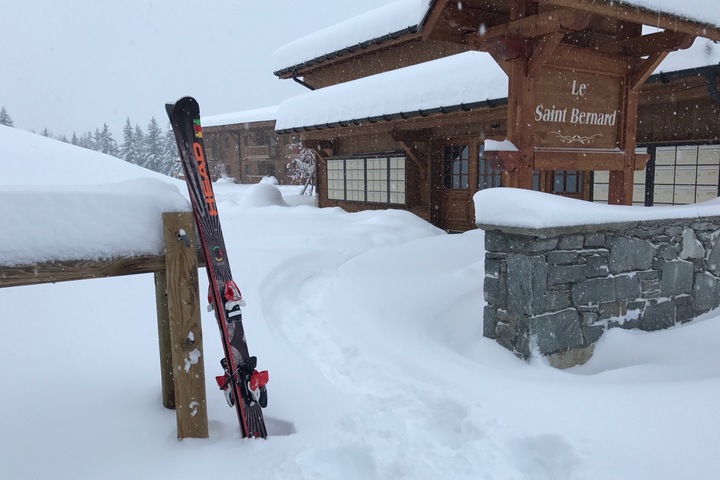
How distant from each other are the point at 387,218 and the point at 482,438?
8.05 metres

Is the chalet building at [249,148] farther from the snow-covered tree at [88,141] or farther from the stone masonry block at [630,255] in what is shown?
the snow-covered tree at [88,141]

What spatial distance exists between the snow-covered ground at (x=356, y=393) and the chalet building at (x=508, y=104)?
1914 millimetres

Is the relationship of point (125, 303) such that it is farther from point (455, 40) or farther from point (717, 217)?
point (717, 217)

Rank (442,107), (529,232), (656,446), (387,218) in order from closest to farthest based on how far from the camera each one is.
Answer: (656,446) < (529,232) < (442,107) < (387,218)

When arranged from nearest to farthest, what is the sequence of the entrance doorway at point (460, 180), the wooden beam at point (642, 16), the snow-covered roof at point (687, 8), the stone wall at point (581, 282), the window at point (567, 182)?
the stone wall at point (581, 282), the wooden beam at point (642, 16), the snow-covered roof at point (687, 8), the window at point (567, 182), the entrance doorway at point (460, 180)

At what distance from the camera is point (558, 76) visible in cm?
512

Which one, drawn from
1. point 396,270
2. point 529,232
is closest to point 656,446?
point 529,232

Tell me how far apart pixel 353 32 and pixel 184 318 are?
1261 cm

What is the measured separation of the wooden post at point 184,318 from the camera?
2770 millimetres

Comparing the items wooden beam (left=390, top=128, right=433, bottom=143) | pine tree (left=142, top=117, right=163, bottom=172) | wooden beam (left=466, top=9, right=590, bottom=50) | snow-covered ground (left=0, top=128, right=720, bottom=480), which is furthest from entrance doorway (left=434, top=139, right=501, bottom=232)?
pine tree (left=142, top=117, right=163, bottom=172)

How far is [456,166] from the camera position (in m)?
11.7

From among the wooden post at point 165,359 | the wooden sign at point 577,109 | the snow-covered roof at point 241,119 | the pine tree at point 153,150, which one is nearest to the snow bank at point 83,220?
the wooden post at point 165,359

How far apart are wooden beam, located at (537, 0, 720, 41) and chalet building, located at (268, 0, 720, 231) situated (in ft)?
0.05

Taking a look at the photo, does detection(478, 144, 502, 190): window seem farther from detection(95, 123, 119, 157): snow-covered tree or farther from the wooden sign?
detection(95, 123, 119, 157): snow-covered tree
